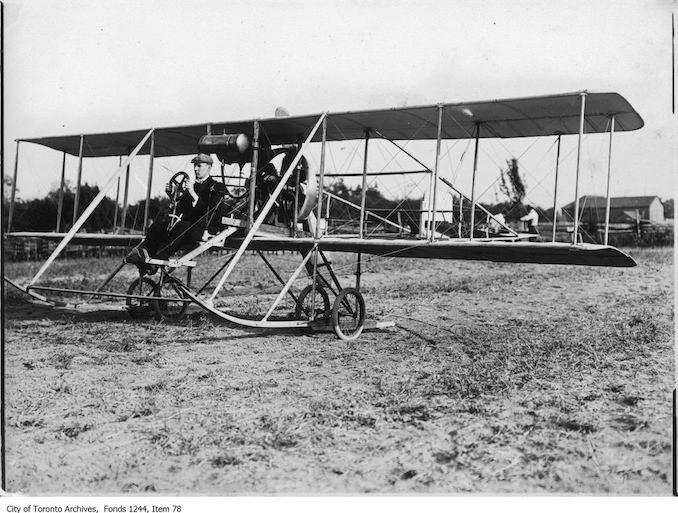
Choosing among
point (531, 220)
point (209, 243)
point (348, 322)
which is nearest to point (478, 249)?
point (348, 322)

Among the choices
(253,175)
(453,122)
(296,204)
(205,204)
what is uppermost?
(453,122)

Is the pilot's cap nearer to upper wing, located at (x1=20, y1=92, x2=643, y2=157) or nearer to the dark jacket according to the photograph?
the dark jacket

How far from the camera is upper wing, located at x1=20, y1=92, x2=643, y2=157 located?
7.78 metres

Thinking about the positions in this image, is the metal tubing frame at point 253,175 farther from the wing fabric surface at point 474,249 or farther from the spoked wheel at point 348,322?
the spoked wheel at point 348,322

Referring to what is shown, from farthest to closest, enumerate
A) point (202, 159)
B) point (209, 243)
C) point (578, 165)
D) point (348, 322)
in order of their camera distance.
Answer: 1. point (348, 322)
2. point (202, 159)
3. point (209, 243)
4. point (578, 165)

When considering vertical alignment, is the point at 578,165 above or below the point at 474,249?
above

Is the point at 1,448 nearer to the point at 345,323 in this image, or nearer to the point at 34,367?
the point at 34,367

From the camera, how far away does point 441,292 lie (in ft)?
51.8

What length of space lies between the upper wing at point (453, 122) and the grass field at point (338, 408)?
3.26 metres

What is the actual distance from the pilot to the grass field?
1505mm

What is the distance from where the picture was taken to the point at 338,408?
5.58 m

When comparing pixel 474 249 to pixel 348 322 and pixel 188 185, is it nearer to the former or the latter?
pixel 348 322

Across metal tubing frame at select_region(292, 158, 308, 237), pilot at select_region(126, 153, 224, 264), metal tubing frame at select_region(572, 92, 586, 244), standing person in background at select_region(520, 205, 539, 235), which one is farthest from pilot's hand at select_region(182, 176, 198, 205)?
standing person in background at select_region(520, 205, 539, 235)

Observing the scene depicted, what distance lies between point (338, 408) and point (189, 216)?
4.64 m
